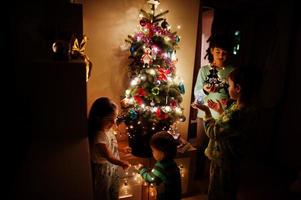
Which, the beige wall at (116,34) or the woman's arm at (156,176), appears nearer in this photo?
the woman's arm at (156,176)

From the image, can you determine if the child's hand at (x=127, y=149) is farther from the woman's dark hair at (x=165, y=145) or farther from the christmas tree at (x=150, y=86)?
the woman's dark hair at (x=165, y=145)

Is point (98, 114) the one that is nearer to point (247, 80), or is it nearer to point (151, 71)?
point (151, 71)

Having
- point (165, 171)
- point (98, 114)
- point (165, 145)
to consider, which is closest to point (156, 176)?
point (165, 171)

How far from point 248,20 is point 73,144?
3.32 meters

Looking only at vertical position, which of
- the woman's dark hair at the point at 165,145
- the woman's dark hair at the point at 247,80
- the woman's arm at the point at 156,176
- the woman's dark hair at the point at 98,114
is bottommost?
the woman's arm at the point at 156,176

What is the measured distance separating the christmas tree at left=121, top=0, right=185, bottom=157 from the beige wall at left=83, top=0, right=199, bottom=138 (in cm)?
27

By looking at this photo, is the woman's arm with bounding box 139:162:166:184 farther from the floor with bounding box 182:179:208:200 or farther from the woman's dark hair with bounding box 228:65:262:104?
the floor with bounding box 182:179:208:200

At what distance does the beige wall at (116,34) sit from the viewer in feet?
9.52

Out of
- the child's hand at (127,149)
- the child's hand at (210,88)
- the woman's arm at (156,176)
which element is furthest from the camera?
the child's hand at (127,149)

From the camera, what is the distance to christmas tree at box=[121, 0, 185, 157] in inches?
106

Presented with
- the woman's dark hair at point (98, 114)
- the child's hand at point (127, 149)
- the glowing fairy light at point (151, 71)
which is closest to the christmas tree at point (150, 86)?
the glowing fairy light at point (151, 71)

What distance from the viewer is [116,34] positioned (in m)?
3.00

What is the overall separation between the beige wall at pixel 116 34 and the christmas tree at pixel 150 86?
0.89 feet

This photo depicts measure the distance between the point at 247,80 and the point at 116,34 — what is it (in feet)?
5.06
